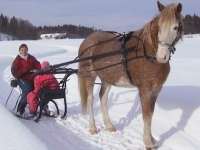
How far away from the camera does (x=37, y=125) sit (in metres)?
7.48

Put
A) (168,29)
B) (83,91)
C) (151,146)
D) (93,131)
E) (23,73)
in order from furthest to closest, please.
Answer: (23,73), (83,91), (93,131), (151,146), (168,29)

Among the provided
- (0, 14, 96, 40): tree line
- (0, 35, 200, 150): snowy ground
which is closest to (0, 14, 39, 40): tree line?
(0, 14, 96, 40): tree line

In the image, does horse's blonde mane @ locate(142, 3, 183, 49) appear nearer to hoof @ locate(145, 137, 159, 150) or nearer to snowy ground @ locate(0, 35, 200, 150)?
snowy ground @ locate(0, 35, 200, 150)

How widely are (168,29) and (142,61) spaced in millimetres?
803

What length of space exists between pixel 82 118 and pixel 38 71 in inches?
47.0

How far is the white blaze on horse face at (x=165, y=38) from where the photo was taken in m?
5.56

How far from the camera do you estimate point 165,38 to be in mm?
5613

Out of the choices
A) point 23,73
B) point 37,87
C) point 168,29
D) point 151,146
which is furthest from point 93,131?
point 168,29

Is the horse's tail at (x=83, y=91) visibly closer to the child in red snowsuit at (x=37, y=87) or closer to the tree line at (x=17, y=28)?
the child in red snowsuit at (x=37, y=87)

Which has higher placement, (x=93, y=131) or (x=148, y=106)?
(x=148, y=106)

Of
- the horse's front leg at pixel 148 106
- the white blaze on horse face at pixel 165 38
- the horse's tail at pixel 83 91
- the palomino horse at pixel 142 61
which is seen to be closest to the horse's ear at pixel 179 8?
the palomino horse at pixel 142 61

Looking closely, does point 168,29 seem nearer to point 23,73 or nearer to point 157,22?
point 157,22

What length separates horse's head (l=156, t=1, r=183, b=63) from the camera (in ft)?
18.2

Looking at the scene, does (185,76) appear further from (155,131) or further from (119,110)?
(155,131)
